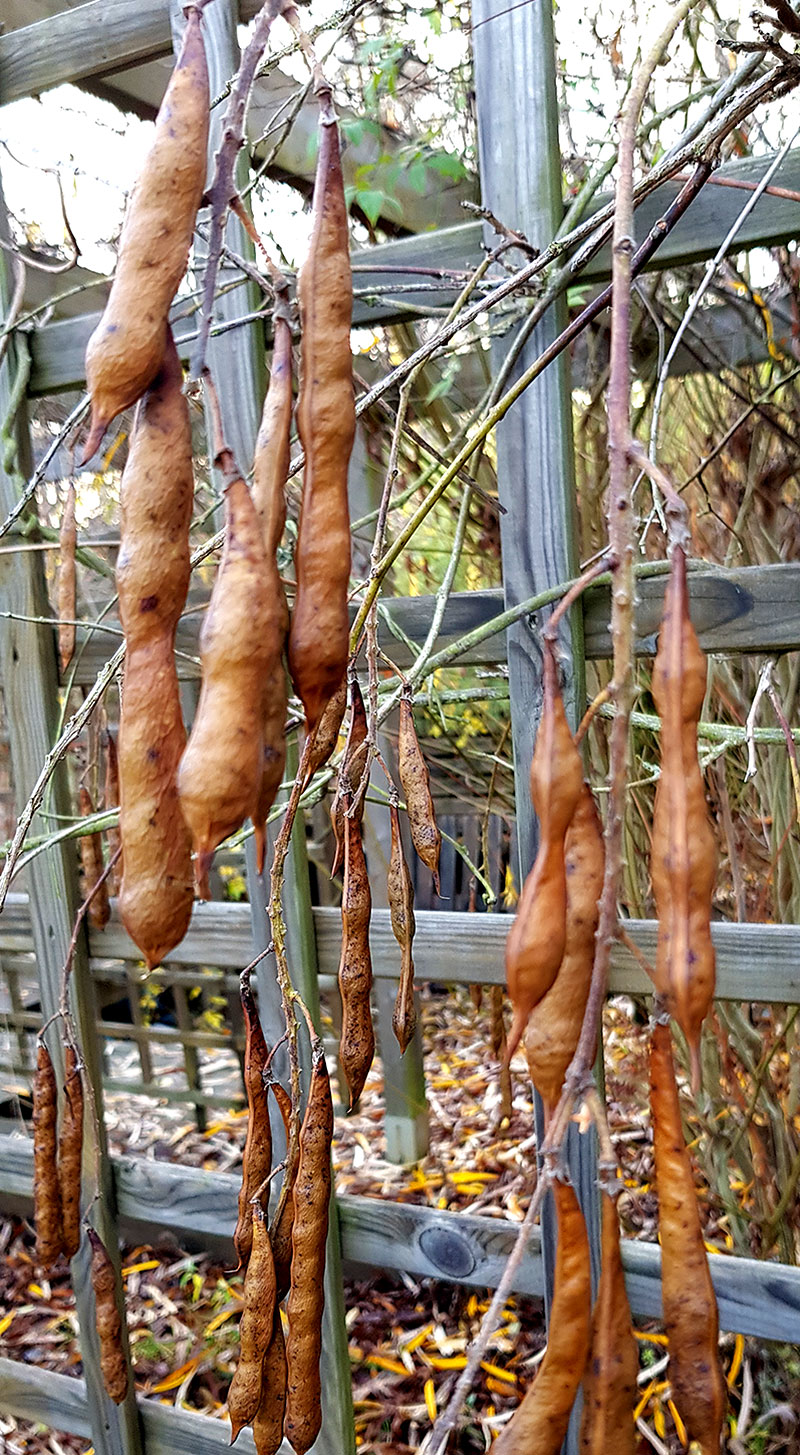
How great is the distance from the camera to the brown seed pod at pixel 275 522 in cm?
40

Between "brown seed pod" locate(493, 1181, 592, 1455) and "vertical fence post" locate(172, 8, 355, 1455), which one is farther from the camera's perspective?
"vertical fence post" locate(172, 8, 355, 1455)

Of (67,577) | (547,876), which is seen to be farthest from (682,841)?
(67,577)

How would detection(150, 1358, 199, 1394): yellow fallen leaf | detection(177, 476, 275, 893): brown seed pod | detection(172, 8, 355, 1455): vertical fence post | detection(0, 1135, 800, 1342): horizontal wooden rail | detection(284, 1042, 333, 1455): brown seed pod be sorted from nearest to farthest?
detection(177, 476, 275, 893): brown seed pod
detection(284, 1042, 333, 1455): brown seed pod
detection(0, 1135, 800, 1342): horizontal wooden rail
detection(172, 8, 355, 1455): vertical fence post
detection(150, 1358, 199, 1394): yellow fallen leaf

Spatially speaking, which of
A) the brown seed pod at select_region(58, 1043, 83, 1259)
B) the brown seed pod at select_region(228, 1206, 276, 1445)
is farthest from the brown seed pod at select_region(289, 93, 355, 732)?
the brown seed pod at select_region(58, 1043, 83, 1259)

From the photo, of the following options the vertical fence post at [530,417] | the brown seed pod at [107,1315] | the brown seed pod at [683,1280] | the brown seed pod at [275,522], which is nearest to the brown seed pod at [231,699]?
the brown seed pod at [275,522]

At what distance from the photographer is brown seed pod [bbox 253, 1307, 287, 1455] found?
77cm

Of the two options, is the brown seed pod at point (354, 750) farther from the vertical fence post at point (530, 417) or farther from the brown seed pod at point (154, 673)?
the vertical fence post at point (530, 417)

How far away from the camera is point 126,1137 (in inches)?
151

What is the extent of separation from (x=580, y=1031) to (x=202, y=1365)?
2735 millimetres

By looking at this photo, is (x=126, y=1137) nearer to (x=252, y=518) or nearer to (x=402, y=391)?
(x=402, y=391)

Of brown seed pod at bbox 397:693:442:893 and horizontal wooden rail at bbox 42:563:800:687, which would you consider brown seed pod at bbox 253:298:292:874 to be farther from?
horizontal wooden rail at bbox 42:563:800:687

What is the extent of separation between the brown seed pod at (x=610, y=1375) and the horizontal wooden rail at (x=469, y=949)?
99cm

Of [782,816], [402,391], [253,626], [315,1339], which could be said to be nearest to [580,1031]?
[253,626]

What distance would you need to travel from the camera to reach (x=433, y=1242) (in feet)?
5.55
